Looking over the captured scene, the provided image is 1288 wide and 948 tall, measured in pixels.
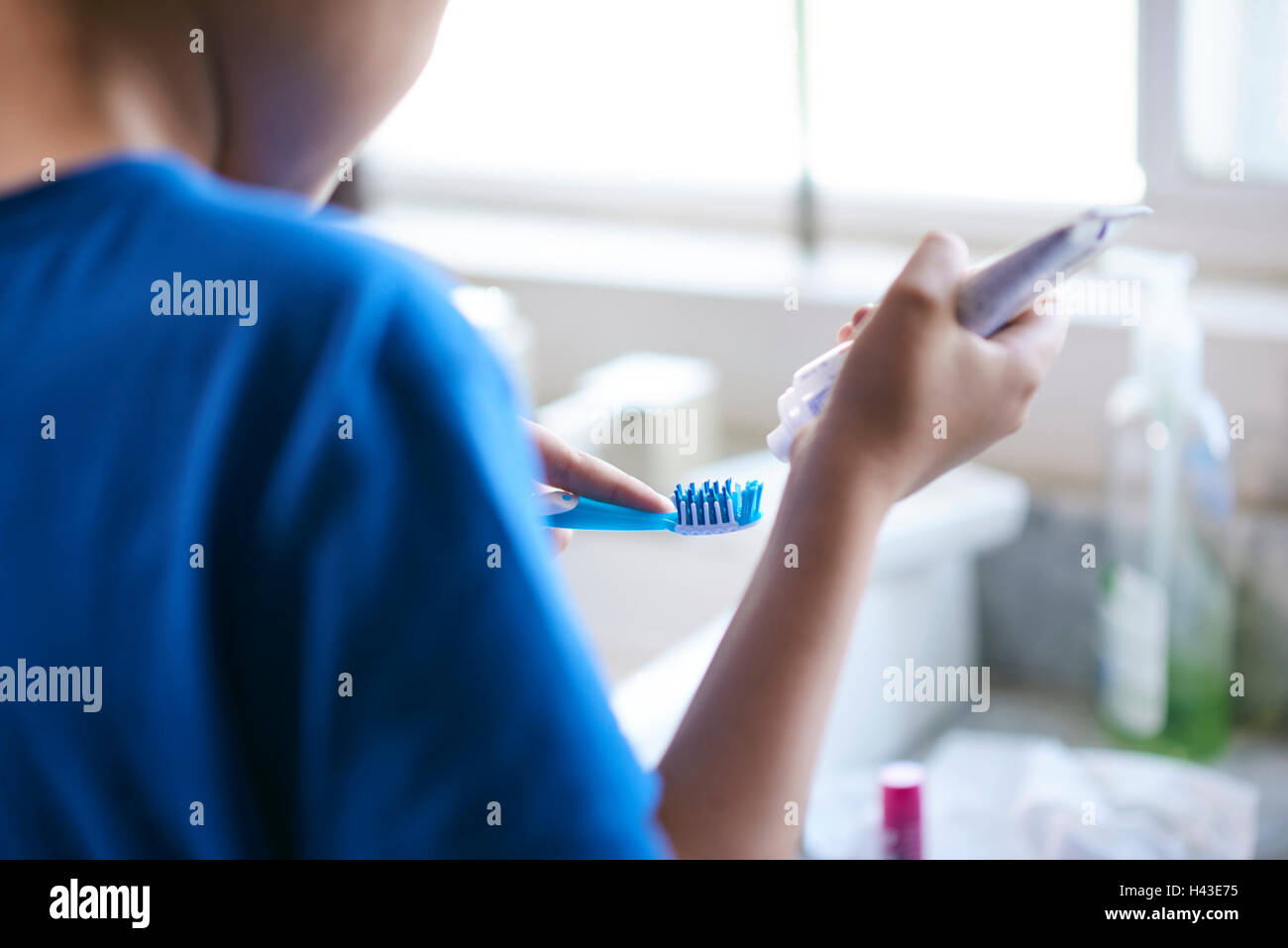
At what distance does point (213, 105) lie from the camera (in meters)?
0.31

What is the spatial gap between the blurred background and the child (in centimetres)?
53

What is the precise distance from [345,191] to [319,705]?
1.24 metres

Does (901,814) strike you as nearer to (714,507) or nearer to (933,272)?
(714,507)

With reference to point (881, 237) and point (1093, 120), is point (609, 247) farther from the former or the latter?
point (1093, 120)

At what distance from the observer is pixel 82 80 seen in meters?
0.28

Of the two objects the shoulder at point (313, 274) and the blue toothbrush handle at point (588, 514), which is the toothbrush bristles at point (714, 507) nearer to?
the blue toothbrush handle at point (588, 514)

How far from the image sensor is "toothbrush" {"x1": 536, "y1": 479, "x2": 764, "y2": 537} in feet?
1.58

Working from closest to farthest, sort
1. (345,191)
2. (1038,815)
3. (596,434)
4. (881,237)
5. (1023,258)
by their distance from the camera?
1. (1023,258)
2. (1038,815)
3. (596,434)
4. (881,237)
5. (345,191)

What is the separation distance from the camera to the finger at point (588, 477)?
0.47 m

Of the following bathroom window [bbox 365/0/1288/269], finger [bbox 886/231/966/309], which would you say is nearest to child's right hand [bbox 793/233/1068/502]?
finger [bbox 886/231/966/309]

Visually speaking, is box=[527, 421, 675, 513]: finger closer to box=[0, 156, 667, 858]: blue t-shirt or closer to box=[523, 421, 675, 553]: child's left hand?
box=[523, 421, 675, 553]: child's left hand

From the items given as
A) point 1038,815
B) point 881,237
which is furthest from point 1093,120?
point 1038,815

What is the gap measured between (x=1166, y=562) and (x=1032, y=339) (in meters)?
0.58

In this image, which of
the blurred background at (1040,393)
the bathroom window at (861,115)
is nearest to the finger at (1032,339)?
the blurred background at (1040,393)
